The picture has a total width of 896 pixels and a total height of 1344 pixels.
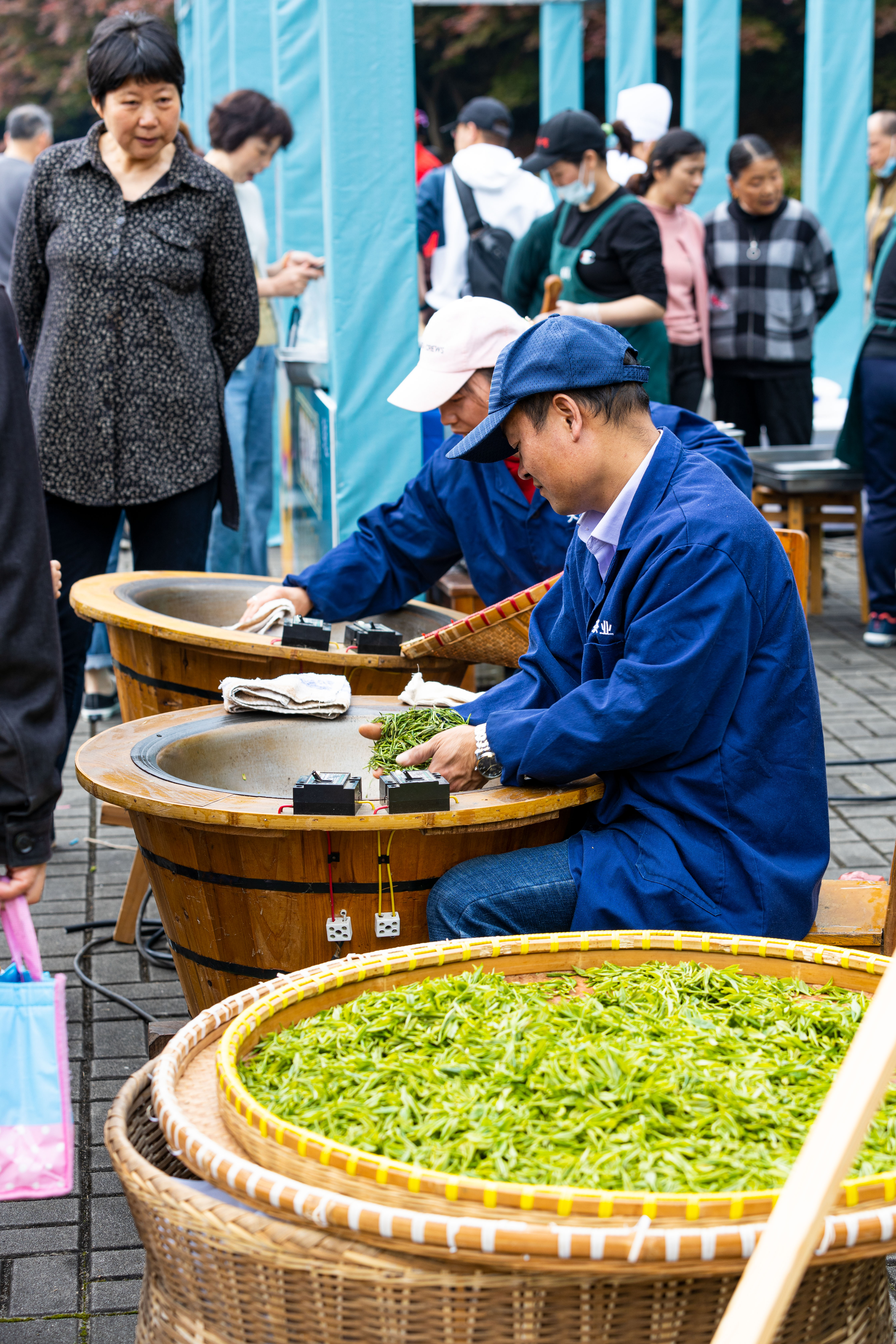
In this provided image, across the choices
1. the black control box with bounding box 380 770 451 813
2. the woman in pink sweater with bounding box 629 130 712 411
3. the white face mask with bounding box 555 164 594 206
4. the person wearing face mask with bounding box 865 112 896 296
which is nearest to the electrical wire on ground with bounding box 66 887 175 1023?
the black control box with bounding box 380 770 451 813

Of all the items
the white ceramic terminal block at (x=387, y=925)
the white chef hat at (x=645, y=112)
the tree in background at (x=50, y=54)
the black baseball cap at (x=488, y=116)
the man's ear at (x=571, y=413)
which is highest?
the tree in background at (x=50, y=54)

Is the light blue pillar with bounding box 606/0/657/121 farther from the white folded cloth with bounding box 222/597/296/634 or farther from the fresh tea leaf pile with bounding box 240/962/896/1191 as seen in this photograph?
the fresh tea leaf pile with bounding box 240/962/896/1191

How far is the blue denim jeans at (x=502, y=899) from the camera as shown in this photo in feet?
7.84

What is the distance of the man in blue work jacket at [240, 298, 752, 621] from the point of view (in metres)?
3.69

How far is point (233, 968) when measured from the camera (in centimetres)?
249

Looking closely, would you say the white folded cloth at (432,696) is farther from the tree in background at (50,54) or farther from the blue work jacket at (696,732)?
the tree in background at (50,54)

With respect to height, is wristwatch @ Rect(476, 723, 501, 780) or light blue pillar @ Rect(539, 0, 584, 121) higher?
light blue pillar @ Rect(539, 0, 584, 121)

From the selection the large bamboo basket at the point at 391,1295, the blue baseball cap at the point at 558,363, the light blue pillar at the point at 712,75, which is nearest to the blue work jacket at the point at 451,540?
the blue baseball cap at the point at 558,363

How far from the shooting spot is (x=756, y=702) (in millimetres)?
2348

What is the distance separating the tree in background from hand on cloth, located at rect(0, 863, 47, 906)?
29.5 meters

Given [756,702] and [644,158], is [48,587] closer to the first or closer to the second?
[756,702]

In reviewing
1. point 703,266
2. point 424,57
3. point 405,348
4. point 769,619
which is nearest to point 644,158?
point 703,266

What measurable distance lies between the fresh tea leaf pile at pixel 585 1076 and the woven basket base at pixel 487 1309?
0.32 ft

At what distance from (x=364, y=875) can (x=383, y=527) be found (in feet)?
Answer: 5.30
